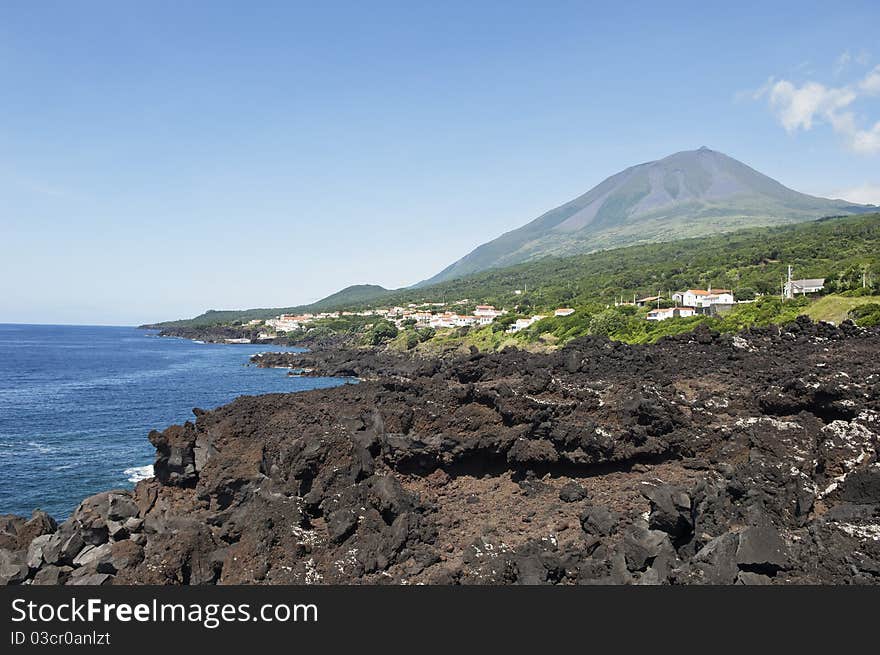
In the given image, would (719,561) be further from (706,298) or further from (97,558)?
(706,298)

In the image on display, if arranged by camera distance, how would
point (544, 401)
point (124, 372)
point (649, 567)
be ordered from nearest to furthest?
point (649, 567) < point (544, 401) < point (124, 372)

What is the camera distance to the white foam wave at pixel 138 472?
23.1m

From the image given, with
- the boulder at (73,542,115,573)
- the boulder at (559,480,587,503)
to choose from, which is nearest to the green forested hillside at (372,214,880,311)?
the boulder at (559,480,587,503)

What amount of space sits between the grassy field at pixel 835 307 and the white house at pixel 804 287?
35.1 ft

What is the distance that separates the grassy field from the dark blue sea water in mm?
41838

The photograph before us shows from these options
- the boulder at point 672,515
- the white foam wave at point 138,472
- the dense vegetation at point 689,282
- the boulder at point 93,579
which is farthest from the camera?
the dense vegetation at point 689,282

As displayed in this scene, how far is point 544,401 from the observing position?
15.7m

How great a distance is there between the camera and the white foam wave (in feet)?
75.8

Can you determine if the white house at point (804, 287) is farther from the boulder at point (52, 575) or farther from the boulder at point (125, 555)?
the boulder at point (52, 575)

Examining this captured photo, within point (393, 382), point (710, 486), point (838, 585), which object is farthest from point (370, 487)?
point (393, 382)

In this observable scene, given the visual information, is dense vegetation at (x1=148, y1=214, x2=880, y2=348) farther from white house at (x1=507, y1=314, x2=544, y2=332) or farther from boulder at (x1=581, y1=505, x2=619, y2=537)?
boulder at (x1=581, y1=505, x2=619, y2=537)

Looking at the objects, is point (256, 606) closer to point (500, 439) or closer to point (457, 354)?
point (500, 439)

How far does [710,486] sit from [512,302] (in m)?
102

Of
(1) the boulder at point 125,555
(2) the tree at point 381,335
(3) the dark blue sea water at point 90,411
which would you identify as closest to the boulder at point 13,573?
(1) the boulder at point 125,555
